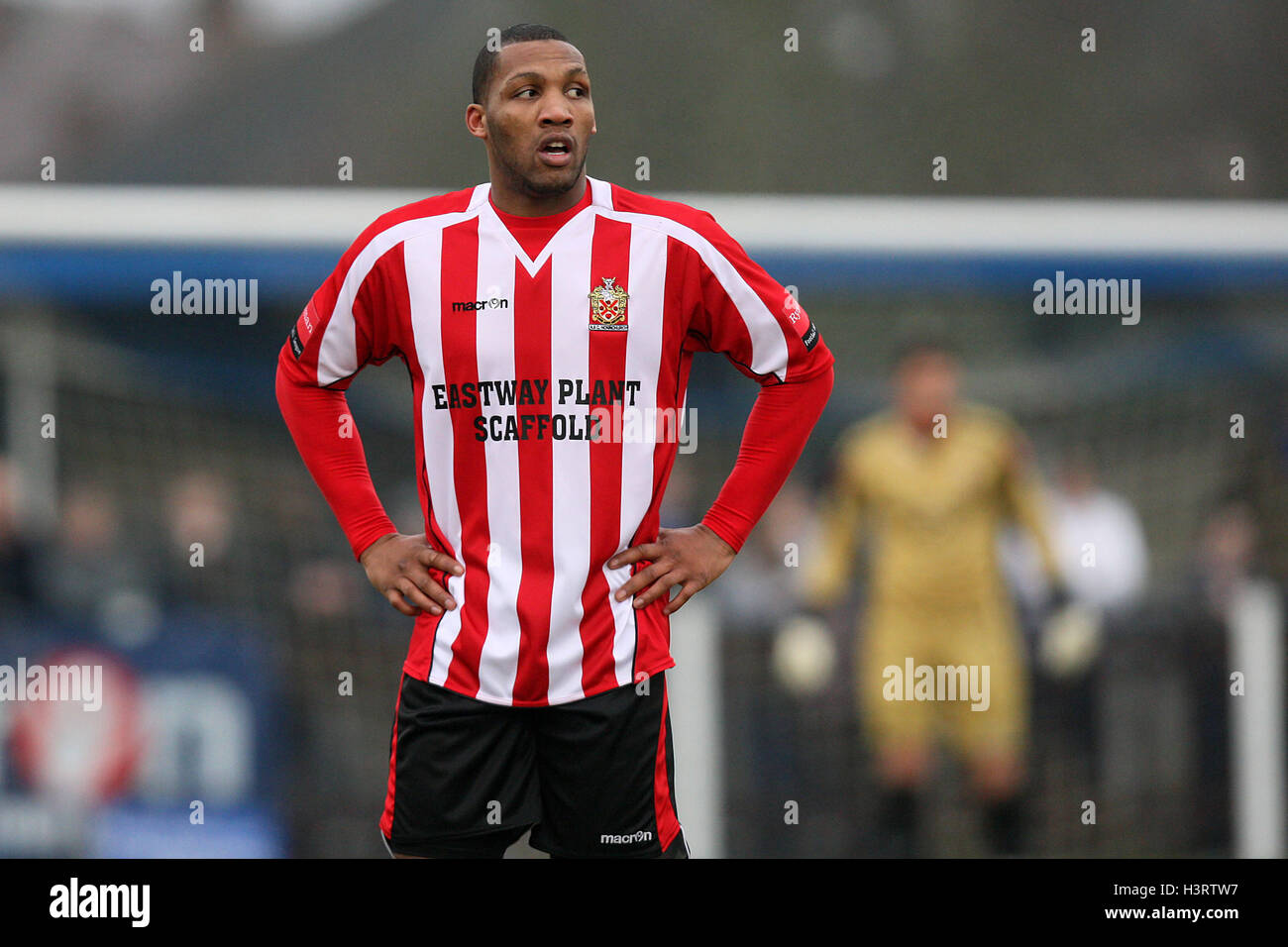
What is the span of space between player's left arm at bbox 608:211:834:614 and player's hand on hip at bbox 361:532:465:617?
29cm

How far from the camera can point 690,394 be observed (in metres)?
7.60

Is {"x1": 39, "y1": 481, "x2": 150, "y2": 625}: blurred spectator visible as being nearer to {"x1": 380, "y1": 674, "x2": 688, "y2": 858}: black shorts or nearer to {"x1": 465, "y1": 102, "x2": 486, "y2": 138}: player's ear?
{"x1": 380, "y1": 674, "x2": 688, "y2": 858}: black shorts

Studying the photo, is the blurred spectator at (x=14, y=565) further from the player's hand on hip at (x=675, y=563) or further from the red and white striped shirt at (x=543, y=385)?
the player's hand on hip at (x=675, y=563)

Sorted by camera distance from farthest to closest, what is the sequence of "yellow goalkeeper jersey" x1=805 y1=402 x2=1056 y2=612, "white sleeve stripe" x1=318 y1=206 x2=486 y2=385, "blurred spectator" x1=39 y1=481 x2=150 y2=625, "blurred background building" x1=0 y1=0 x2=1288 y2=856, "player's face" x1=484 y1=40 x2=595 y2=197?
1. "blurred spectator" x1=39 y1=481 x2=150 y2=625
2. "blurred background building" x1=0 y1=0 x2=1288 y2=856
3. "yellow goalkeeper jersey" x1=805 y1=402 x2=1056 y2=612
4. "white sleeve stripe" x1=318 y1=206 x2=486 y2=385
5. "player's face" x1=484 y1=40 x2=595 y2=197

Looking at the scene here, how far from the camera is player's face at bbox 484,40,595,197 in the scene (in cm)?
240

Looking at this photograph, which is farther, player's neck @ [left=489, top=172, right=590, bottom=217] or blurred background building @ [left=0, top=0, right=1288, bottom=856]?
blurred background building @ [left=0, top=0, right=1288, bottom=856]

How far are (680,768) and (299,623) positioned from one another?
182 centimetres

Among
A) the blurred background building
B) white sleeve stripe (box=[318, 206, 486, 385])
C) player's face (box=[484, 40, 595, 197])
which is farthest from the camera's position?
the blurred background building

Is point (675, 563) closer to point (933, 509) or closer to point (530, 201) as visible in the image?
point (530, 201)

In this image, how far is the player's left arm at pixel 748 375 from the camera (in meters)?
2.51

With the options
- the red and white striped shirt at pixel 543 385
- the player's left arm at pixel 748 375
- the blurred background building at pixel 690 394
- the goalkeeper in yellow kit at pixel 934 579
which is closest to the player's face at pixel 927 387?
the goalkeeper in yellow kit at pixel 934 579

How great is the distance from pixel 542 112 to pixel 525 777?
3.53ft

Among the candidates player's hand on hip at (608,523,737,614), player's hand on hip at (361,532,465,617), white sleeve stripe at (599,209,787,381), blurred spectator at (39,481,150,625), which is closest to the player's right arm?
player's hand on hip at (361,532,465,617)

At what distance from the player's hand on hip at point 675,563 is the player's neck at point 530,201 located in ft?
1.90
